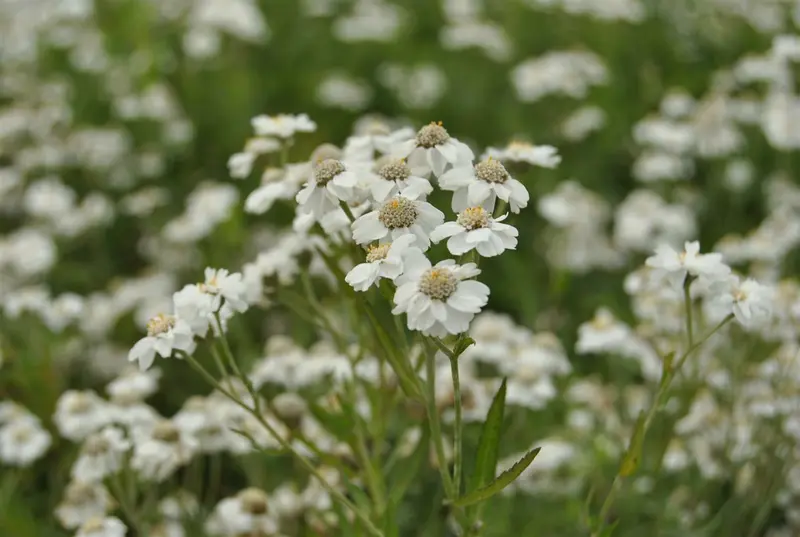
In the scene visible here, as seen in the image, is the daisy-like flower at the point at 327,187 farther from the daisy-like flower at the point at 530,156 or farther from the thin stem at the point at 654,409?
the thin stem at the point at 654,409

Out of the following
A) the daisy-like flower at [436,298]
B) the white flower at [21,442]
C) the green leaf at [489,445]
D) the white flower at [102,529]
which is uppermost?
the daisy-like flower at [436,298]

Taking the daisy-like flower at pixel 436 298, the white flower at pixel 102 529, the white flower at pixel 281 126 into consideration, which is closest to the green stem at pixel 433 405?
the daisy-like flower at pixel 436 298

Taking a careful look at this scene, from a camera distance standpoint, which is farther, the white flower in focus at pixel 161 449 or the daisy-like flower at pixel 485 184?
the white flower in focus at pixel 161 449

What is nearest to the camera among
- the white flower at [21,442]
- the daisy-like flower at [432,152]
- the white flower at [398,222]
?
the white flower at [398,222]

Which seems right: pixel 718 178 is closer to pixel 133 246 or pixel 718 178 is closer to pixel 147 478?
pixel 133 246

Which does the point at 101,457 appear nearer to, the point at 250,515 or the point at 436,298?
the point at 250,515

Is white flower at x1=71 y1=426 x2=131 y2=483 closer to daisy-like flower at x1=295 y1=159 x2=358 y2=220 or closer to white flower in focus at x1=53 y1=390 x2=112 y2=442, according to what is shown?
white flower in focus at x1=53 y1=390 x2=112 y2=442

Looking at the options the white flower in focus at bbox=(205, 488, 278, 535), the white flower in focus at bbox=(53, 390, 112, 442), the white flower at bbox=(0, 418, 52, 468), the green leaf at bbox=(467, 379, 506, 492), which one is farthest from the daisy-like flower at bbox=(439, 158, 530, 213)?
the white flower at bbox=(0, 418, 52, 468)
